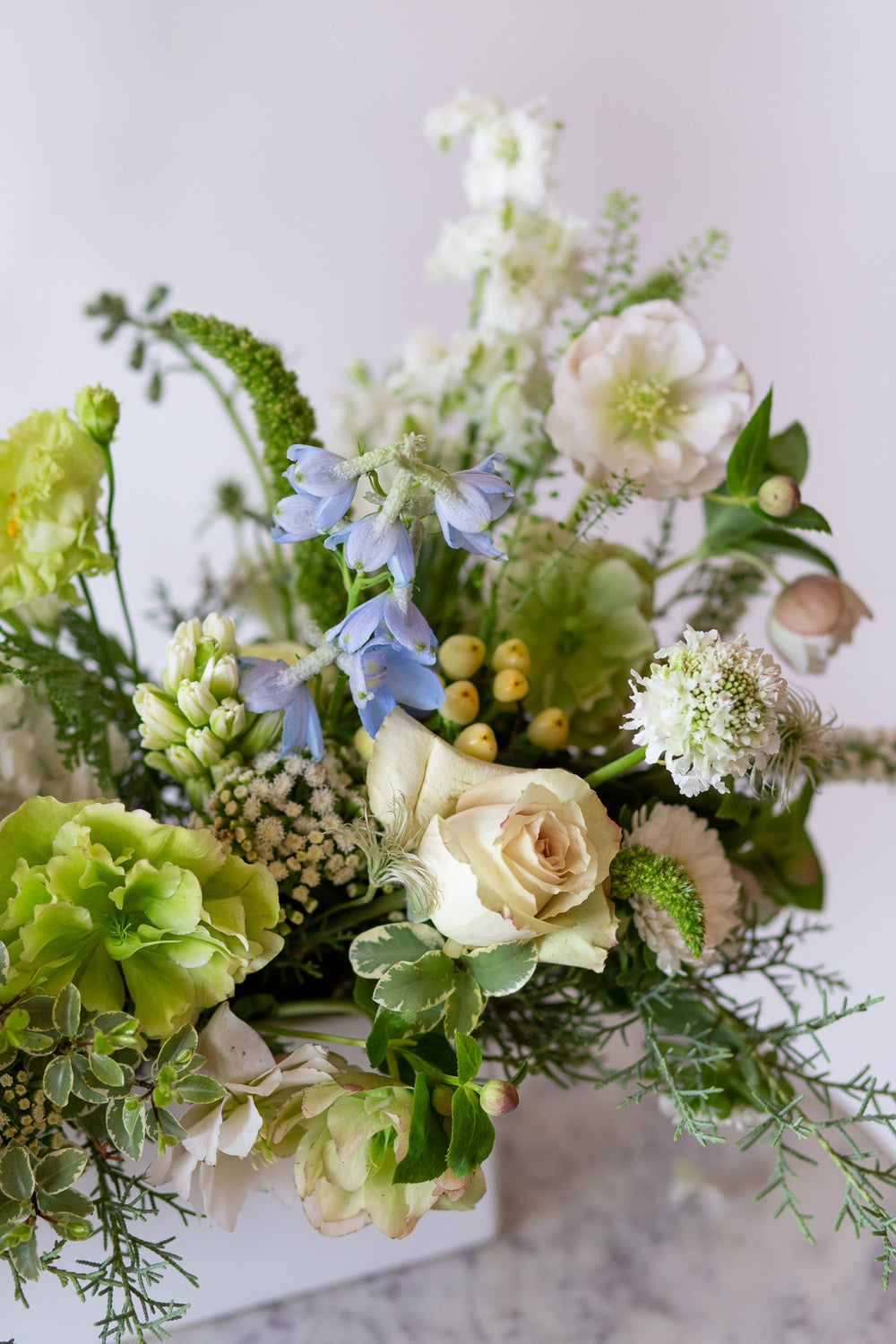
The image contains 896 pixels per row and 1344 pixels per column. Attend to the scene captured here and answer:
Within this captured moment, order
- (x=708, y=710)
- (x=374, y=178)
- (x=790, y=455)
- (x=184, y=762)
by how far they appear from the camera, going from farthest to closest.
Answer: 1. (x=374, y=178)
2. (x=790, y=455)
3. (x=184, y=762)
4. (x=708, y=710)

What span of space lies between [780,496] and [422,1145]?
37cm

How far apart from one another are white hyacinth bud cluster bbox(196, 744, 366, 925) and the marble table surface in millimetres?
303

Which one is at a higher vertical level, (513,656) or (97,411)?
(97,411)

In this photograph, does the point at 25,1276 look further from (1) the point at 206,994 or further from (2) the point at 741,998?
(2) the point at 741,998

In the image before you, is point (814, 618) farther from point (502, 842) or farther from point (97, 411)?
point (97, 411)

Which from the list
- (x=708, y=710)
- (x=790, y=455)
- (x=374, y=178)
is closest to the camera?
(x=708, y=710)

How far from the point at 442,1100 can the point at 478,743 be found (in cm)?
16

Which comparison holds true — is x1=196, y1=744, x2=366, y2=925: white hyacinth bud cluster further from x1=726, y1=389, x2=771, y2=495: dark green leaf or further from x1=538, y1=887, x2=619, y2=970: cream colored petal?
x1=726, y1=389, x2=771, y2=495: dark green leaf

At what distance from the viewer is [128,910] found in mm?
450

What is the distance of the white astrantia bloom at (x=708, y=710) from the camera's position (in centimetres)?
40

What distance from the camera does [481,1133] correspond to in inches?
17.3

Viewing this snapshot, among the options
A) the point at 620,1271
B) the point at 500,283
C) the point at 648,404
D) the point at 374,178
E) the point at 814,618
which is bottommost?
the point at 620,1271

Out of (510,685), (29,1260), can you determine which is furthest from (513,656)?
(29,1260)

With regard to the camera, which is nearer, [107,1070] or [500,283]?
[107,1070]
